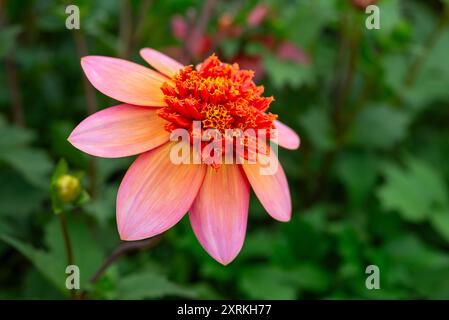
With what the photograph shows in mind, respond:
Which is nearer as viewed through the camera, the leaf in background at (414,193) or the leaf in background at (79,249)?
the leaf in background at (79,249)

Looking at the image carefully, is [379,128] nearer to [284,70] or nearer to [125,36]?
[284,70]

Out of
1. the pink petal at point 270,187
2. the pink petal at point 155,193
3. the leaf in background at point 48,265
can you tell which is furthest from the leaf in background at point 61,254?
the pink petal at point 270,187

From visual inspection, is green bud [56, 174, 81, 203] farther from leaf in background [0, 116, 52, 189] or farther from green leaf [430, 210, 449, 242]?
green leaf [430, 210, 449, 242]

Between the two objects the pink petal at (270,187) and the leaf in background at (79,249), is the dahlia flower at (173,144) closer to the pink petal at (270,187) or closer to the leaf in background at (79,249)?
the pink petal at (270,187)

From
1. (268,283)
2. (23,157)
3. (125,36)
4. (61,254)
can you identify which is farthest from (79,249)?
(125,36)

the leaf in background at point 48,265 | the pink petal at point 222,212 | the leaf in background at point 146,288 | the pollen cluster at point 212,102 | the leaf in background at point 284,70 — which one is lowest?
the leaf in background at point 146,288


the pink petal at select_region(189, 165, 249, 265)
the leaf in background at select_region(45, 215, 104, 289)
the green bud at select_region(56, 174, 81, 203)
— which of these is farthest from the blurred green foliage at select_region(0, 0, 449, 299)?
the pink petal at select_region(189, 165, 249, 265)
